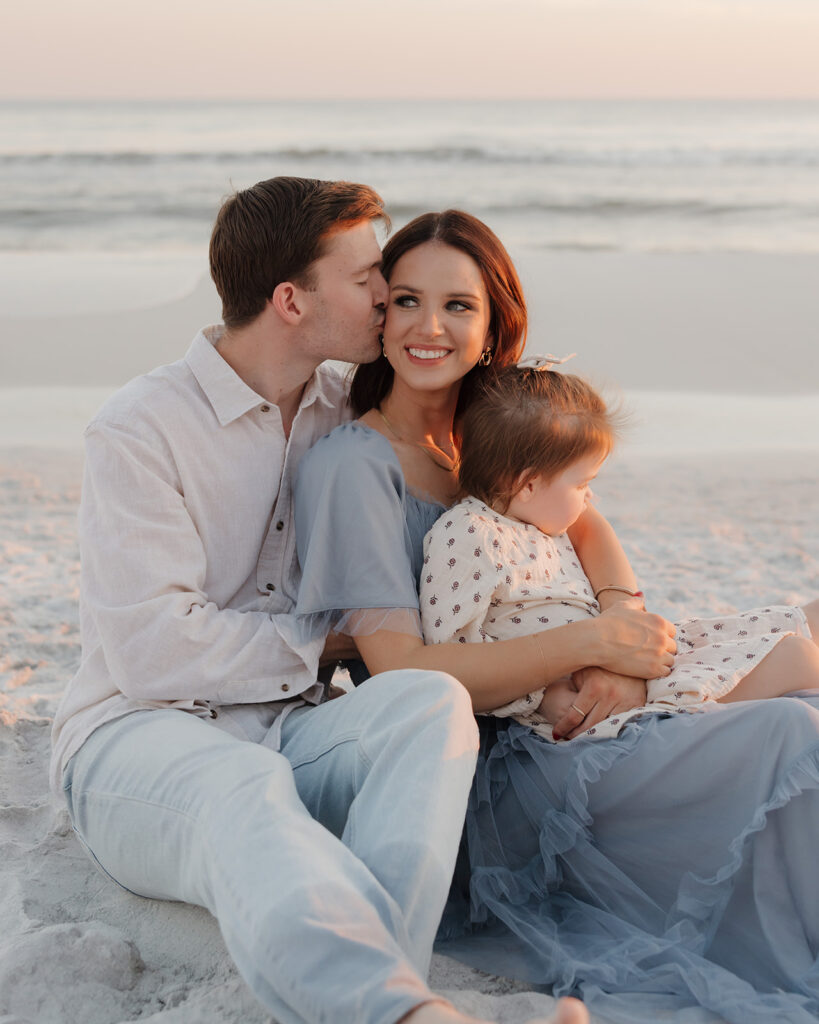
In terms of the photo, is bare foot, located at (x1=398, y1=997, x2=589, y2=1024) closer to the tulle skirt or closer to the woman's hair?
the tulle skirt

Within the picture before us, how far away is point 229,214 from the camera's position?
3076 mm

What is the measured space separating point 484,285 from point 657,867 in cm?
163

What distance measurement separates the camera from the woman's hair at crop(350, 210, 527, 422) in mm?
3201

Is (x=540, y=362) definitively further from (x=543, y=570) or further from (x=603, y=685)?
(x=603, y=685)

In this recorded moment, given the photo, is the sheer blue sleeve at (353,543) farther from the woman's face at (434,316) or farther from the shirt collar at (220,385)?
the woman's face at (434,316)

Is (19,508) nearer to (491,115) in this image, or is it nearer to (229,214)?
(229,214)

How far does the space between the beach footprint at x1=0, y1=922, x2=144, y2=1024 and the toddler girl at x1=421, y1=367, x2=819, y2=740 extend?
3.34 ft

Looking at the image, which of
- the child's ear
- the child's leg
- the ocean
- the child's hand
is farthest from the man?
the ocean

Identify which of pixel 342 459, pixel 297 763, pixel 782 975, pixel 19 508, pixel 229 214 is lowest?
pixel 19 508

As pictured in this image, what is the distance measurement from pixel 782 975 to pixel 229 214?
2.27 metres

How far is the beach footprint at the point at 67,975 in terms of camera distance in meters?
2.33

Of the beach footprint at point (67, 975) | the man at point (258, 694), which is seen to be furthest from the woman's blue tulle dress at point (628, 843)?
the beach footprint at point (67, 975)

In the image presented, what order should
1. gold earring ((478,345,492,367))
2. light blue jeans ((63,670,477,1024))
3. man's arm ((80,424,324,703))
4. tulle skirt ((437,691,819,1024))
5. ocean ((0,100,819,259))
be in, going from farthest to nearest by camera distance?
ocean ((0,100,819,259))
gold earring ((478,345,492,367))
man's arm ((80,424,324,703))
tulle skirt ((437,691,819,1024))
light blue jeans ((63,670,477,1024))

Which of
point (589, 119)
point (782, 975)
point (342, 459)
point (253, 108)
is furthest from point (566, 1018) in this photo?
point (253, 108)
